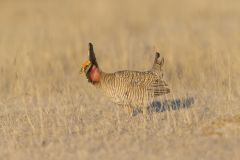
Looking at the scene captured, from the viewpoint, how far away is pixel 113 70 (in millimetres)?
11867

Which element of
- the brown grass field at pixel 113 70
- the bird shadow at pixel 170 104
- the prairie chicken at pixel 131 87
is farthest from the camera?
the bird shadow at pixel 170 104

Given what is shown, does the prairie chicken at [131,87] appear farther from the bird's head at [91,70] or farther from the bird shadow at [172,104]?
the bird shadow at [172,104]

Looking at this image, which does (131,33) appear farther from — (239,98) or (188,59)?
(239,98)

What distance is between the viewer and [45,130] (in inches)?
315

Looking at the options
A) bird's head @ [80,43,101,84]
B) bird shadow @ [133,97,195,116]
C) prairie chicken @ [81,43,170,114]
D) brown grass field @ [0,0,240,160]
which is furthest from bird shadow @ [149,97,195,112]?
bird's head @ [80,43,101,84]

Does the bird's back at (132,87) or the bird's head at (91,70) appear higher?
the bird's head at (91,70)

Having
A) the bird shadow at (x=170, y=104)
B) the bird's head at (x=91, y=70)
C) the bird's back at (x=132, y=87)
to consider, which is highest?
the bird's head at (x=91, y=70)

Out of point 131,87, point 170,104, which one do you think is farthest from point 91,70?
point 170,104

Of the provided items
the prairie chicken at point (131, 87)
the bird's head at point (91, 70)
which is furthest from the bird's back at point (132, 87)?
the bird's head at point (91, 70)

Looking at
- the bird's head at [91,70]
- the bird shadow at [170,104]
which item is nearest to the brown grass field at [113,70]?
the bird shadow at [170,104]

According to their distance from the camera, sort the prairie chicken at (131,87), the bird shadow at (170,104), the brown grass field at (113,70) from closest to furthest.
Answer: the brown grass field at (113,70), the prairie chicken at (131,87), the bird shadow at (170,104)

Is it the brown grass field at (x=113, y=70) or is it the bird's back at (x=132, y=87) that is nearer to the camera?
the brown grass field at (x=113, y=70)

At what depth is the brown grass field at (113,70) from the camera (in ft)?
23.9

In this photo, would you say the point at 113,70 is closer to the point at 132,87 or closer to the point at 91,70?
the point at 91,70
